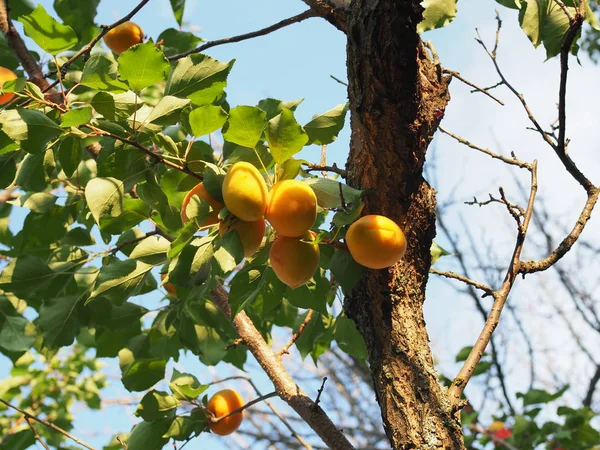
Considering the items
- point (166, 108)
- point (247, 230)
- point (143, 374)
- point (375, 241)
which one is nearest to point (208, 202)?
point (247, 230)

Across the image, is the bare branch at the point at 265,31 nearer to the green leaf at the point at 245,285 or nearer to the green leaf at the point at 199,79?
the green leaf at the point at 199,79

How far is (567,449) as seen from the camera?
260 centimetres

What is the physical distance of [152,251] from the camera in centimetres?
133

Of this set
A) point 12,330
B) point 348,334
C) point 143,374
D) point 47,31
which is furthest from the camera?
point 12,330

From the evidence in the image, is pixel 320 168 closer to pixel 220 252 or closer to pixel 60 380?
pixel 220 252

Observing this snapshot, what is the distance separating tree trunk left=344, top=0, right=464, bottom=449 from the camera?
3.68ft

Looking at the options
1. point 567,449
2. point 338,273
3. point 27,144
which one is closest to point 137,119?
point 27,144

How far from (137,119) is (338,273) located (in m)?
0.51

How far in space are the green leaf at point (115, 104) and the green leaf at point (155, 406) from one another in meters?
0.72

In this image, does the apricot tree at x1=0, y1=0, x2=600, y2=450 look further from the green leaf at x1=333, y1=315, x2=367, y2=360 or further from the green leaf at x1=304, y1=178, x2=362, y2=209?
the green leaf at x1=333, y1=315, x2=367, y2=360

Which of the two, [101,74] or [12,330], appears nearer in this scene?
[101,74]

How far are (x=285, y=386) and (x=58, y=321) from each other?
0.60 meters

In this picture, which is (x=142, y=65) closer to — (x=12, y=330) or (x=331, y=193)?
(x=331, y=193)

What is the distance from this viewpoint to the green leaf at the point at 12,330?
1812mm
